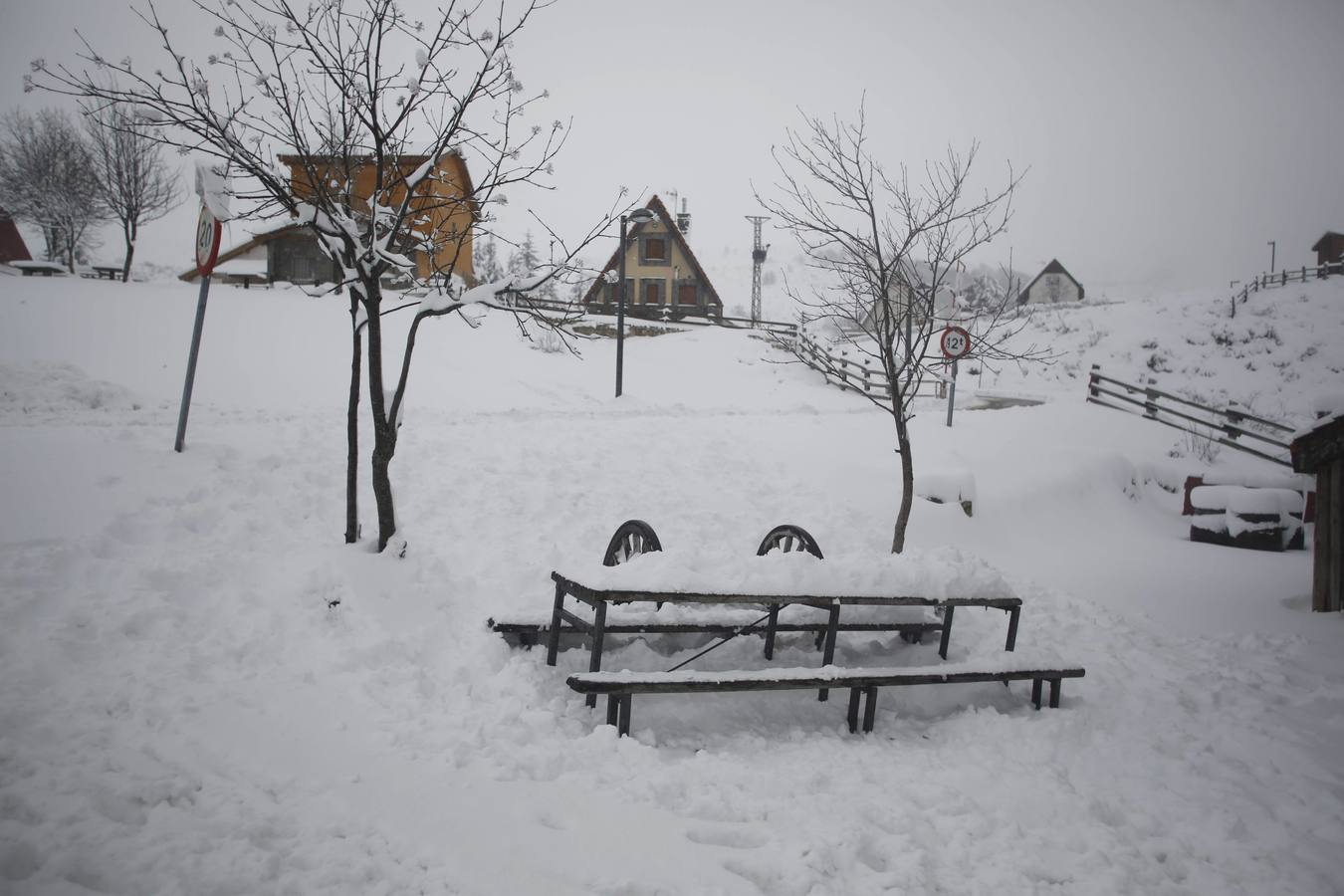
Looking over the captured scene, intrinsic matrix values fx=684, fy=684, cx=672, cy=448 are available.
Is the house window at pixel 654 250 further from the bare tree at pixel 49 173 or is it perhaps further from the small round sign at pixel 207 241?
the small round sign at pixel 207 241

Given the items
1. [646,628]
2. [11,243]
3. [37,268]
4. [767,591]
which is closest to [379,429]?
[646,628]

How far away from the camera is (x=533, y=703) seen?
4.60m

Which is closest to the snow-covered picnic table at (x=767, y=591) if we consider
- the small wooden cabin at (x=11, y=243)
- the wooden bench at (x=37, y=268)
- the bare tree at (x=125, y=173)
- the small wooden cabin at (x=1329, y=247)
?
the bare tree at (x=125, y=173)

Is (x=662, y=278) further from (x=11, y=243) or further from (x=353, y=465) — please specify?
(x=11, y=243)

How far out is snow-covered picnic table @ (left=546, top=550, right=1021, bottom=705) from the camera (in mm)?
4715

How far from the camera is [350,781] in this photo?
3432 mm

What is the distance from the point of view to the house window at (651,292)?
35625mm

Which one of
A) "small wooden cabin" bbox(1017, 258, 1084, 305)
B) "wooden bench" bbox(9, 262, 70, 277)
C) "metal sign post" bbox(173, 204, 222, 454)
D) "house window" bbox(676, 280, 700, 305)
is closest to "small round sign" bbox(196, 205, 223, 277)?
"metal sign post" bbox(173, 204, 222, 454)

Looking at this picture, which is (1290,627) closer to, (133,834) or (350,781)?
(350,781)

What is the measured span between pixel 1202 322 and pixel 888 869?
4453 centimetres

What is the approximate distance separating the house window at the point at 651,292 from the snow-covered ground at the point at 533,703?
25326 mm

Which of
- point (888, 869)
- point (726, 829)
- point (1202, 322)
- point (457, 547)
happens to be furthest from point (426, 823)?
point (1202, 322)

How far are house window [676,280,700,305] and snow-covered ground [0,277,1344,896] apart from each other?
25.7 metres

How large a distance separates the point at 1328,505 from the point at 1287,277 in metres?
51.2
